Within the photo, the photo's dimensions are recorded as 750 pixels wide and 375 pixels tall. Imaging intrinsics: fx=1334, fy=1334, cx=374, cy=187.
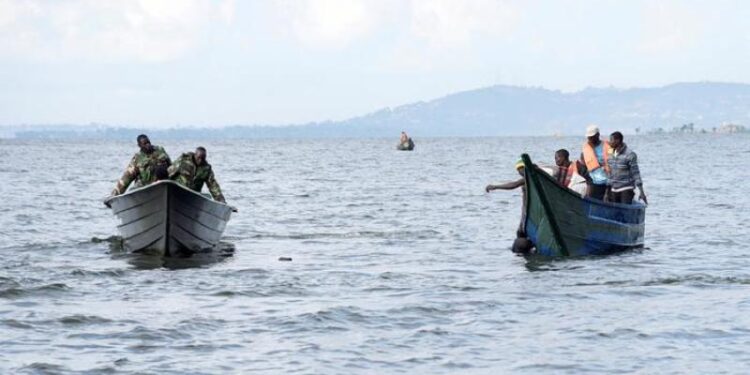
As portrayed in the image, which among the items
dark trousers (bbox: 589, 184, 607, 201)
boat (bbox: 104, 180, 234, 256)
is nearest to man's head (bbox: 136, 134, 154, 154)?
boat (bbox: 104, 180, 234, 256)

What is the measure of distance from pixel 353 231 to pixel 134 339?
643 inches

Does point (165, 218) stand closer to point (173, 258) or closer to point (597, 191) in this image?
point (173, 258)

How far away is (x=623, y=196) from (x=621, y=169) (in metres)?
0.59

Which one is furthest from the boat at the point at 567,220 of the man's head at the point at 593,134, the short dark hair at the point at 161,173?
the short dark hair at the point at 161,173

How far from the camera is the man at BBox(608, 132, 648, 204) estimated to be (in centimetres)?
2256

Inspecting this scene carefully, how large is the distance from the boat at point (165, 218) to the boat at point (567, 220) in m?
5.43

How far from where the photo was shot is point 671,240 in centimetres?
2722

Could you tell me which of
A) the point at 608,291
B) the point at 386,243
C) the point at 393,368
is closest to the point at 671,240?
the point at 386,243

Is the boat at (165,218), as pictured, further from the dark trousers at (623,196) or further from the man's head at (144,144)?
the dark trousers at (623,196)

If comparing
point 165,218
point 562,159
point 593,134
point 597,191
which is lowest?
point 165,218

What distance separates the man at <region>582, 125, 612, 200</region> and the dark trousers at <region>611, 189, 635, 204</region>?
1.26ft

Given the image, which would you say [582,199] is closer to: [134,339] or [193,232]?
[193,232]

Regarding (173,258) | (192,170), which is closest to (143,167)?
(192,170)

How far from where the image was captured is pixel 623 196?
2294 centimetres
